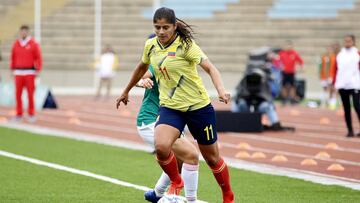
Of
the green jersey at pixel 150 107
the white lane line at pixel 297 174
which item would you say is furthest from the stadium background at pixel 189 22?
the green jersey at pixel 150 107

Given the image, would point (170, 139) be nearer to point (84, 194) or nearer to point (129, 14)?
point (84, 194)

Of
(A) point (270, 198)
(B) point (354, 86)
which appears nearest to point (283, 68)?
(B) point (354, 86)

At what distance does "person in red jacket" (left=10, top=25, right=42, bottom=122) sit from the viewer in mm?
21562

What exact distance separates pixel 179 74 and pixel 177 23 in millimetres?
459

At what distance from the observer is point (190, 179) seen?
29.2 ft

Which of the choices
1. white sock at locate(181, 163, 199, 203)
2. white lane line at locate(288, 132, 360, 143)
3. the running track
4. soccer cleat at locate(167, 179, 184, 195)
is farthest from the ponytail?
white lane line at locate(288, 132, 360, 143)

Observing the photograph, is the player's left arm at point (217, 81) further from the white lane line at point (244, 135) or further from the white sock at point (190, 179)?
the white lane line at point (244, 135)

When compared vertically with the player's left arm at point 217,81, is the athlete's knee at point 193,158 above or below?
below

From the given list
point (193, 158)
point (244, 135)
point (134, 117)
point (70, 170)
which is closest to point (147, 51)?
point (193, 158)

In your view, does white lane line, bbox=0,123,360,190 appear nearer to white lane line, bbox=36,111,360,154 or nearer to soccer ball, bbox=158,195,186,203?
white lane line, bbox=36,111,360,154

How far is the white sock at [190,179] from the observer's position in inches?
351

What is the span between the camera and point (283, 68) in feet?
107

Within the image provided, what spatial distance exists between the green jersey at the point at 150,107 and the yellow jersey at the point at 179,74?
1.09 meters

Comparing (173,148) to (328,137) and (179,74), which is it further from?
(328,137)
